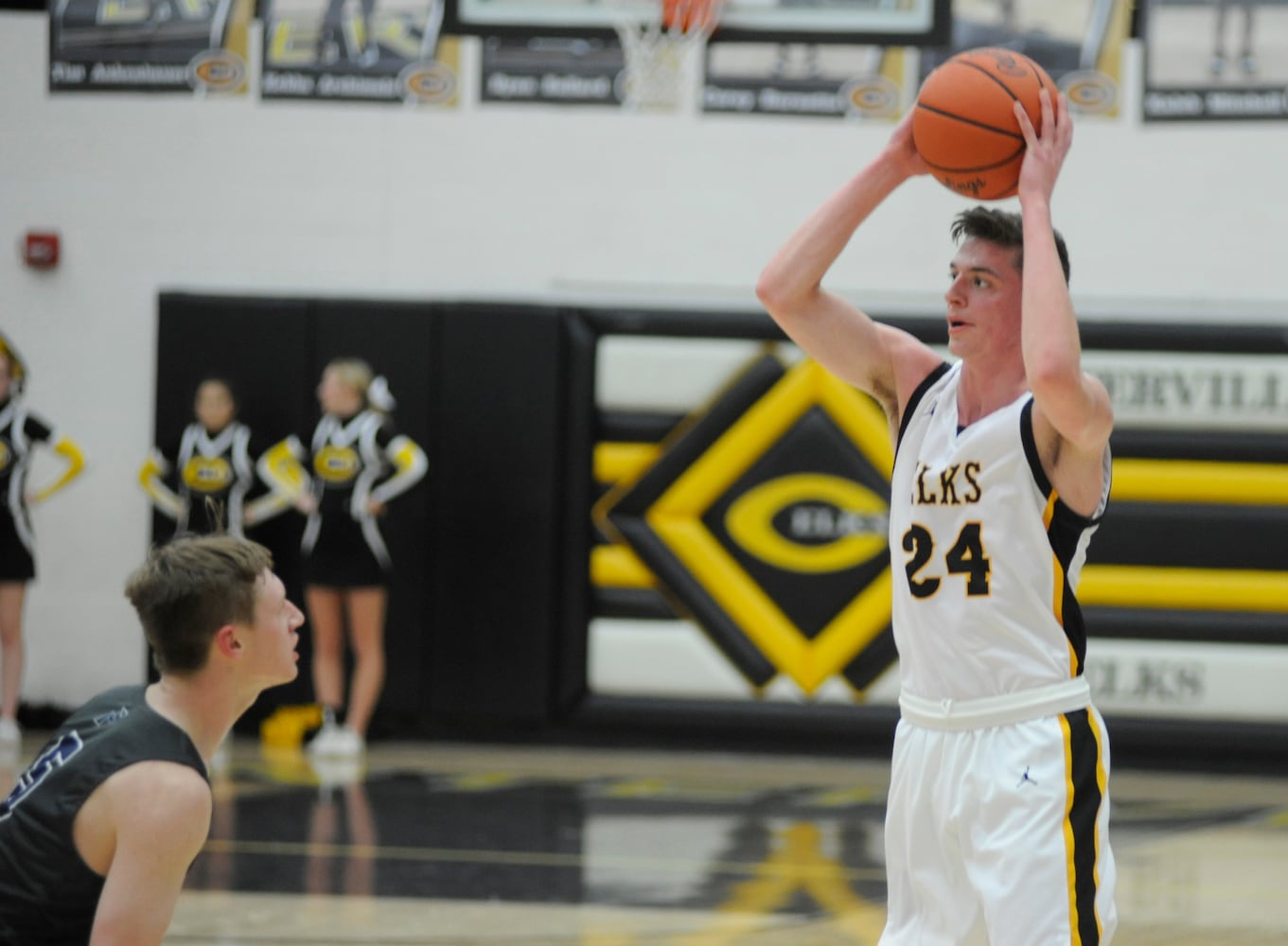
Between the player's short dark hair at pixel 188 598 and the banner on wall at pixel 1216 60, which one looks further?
the banner on wall at pixel 1216 60

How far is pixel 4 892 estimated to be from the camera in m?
2.31

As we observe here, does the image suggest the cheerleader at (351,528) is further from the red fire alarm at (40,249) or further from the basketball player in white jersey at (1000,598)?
the basketball player in white jersey at (1000,598)

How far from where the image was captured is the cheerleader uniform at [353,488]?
340 inches

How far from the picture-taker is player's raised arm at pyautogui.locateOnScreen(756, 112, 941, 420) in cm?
317

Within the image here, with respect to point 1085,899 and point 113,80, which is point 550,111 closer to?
point 113,80

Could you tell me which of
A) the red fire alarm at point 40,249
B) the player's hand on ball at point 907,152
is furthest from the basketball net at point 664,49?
the player's hand on ball at point 907,152

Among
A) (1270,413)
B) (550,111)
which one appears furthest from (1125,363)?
(550,111)

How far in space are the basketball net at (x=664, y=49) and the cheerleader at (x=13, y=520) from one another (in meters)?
3.39

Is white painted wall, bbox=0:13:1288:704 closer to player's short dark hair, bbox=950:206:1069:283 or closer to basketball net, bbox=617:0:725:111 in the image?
basketball net, bbox=617:0:725:111

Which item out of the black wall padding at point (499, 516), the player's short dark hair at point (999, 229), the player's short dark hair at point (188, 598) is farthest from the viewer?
the black wall padding at point (499, 516)

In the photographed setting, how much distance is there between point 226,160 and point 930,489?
7.13 m

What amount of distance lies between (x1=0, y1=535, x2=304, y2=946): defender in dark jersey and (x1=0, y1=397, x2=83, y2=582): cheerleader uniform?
21.7 ft

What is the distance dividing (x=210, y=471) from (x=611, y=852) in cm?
356

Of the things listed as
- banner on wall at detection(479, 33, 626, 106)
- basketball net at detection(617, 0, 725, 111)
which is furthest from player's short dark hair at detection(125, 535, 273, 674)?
banner on wall at detection(479, 33, 626, 106)
